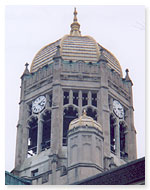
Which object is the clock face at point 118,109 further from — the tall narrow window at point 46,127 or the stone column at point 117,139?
the tall narrow window at point 46,127

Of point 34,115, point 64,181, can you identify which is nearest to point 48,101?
point 34,115

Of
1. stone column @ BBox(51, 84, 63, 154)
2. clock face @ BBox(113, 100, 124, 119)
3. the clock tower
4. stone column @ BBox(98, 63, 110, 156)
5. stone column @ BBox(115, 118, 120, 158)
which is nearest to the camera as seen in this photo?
stone column @ BBox(98, 63, 110, 156)

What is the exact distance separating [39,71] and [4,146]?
34.4 metres

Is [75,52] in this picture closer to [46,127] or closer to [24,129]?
[46,127]

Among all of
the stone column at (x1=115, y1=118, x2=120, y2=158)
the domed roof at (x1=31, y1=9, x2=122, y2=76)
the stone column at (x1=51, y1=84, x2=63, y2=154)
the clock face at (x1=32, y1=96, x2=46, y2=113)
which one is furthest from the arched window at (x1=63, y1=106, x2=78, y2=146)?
the domed roof at (x1=31, y1=9, x2=122, y2=76)

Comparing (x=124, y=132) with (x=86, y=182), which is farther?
(x=124, y=132)

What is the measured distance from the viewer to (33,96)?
6341 centimetres

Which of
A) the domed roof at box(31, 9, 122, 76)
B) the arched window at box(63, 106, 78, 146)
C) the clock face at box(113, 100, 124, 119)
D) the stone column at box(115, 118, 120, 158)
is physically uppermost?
the domed roof at box(31, 9, 122, 76)

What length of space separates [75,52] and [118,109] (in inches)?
227

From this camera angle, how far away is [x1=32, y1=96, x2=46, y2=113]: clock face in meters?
62.5

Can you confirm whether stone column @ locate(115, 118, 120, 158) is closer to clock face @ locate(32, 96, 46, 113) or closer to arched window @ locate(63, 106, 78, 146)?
arched window @ locate(63, 106, 78, 146)

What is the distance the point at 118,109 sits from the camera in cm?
6372

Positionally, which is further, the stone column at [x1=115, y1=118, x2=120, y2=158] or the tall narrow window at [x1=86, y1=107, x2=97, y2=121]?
the tall narrow window at [x1=86, y1=107, x2=97, y2=121]

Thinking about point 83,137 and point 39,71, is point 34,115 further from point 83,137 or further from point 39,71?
point 83,137
